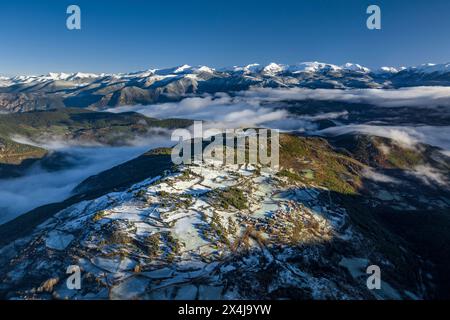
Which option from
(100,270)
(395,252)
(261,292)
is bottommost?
Answer: (395,252)

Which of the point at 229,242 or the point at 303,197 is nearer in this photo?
the point at 229,242

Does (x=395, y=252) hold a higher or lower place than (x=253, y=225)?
lower

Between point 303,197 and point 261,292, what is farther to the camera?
point 303,197

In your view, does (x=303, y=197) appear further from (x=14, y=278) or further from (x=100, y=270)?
(x=14, y=278)

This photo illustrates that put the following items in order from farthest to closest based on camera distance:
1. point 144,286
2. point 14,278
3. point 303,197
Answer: point 303,197
point 14,278
point 144,286

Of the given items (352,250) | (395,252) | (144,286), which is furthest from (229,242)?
(395,252)

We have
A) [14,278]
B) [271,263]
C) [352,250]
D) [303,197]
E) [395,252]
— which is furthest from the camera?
[303,197]

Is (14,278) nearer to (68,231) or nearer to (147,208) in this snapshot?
(68,231)

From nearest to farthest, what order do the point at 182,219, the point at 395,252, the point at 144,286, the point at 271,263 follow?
the point at 144,286 < the point at 271,263 < the point at 182,219 < the point at 395,252

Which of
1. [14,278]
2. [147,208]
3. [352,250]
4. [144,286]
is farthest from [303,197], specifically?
[14,278]

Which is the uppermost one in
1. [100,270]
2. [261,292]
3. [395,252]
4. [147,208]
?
[147,208]
